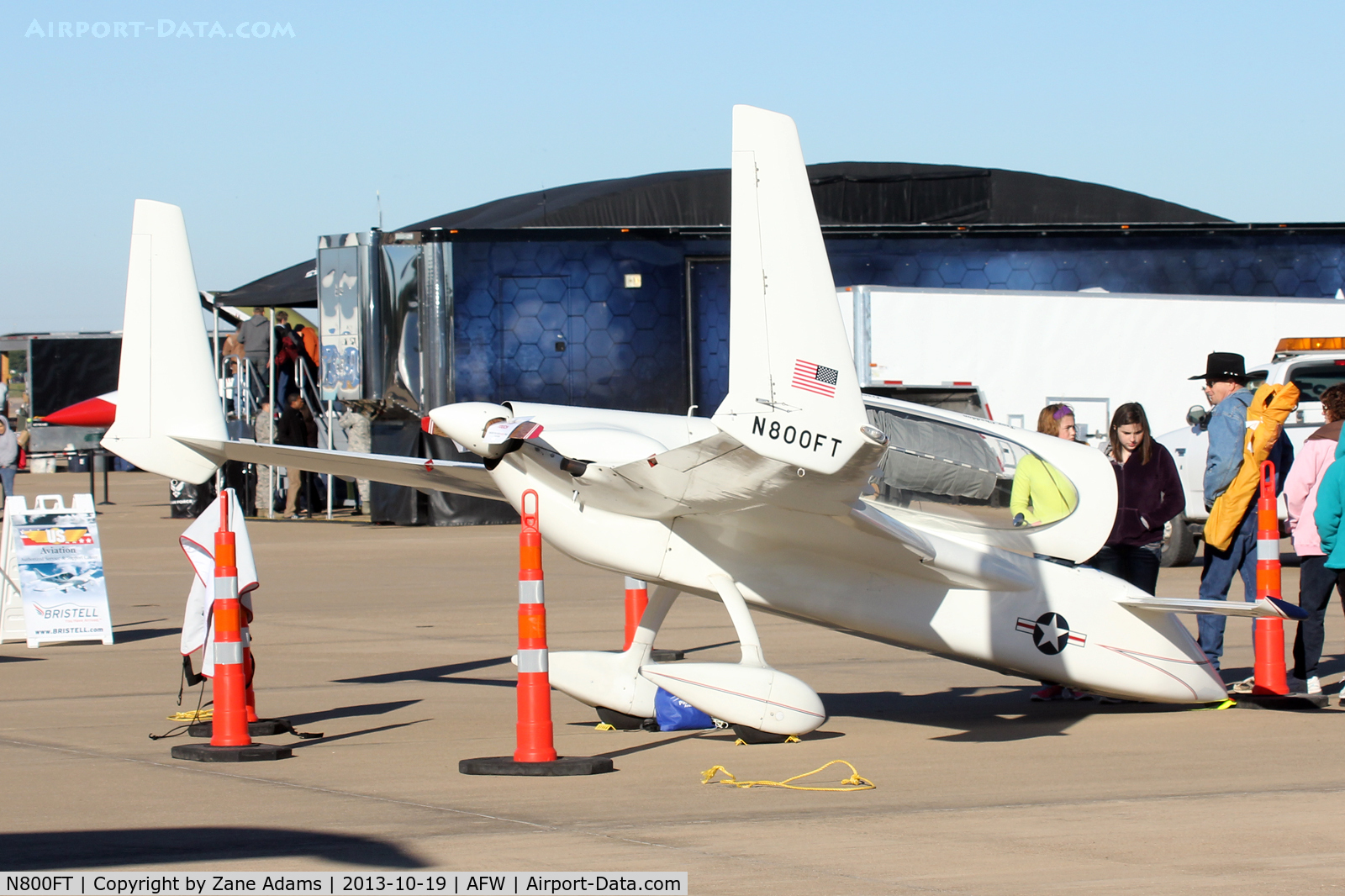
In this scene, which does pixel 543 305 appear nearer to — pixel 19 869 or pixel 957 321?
pixel 957 321

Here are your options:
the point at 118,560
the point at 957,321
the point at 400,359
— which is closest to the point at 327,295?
the point at 400,359

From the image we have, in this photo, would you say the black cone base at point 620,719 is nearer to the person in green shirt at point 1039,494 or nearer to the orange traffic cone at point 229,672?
the orange traffic cone at point 229,672

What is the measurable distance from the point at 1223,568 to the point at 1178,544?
7.35 metres

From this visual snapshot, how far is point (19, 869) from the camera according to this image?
492cm

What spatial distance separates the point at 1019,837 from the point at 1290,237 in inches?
767

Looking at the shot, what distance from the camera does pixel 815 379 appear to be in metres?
5.89

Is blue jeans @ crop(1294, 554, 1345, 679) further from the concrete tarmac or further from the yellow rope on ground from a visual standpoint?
the yellow rope on ground

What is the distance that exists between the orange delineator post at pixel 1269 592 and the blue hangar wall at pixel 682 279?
508 inches

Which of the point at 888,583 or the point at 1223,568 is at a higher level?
the point at 888,583

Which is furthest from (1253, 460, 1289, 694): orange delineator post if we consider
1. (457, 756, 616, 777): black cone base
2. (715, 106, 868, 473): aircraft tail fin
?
(457, 756, 616, 777): black cone base

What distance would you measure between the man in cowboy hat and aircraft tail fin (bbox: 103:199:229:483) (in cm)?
616

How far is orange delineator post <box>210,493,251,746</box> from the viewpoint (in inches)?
287

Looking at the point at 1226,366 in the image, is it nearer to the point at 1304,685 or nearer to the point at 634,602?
the point at 1304,685

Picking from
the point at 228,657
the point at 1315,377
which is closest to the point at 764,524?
the point at 228,657
